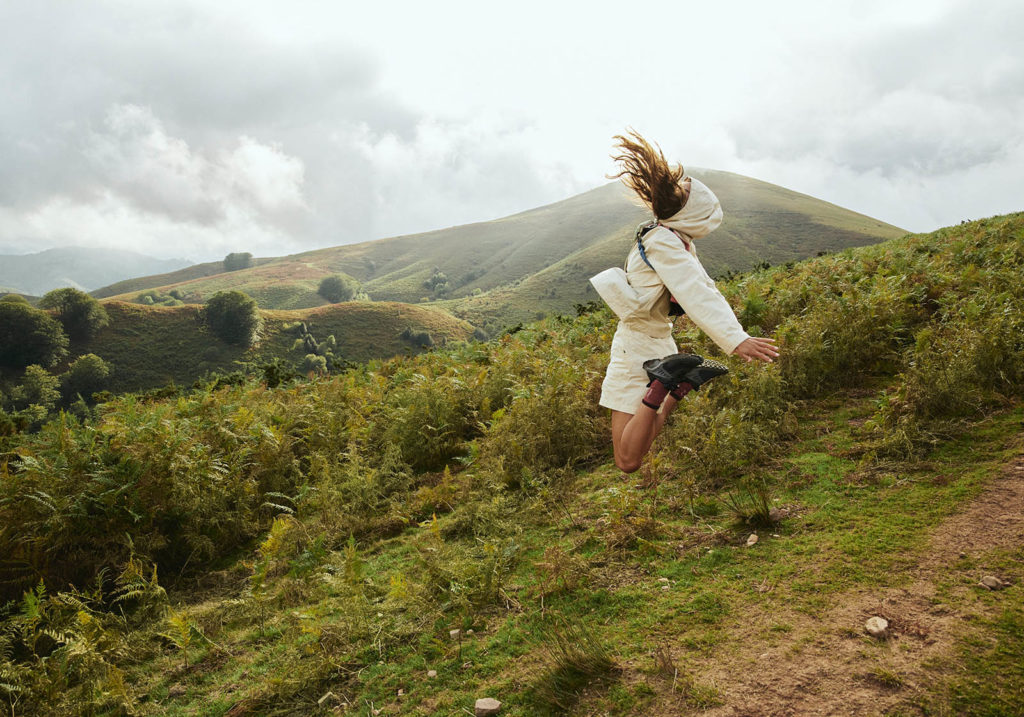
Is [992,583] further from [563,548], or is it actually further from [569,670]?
[563,548]

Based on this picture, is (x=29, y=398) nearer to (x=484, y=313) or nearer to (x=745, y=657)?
(x=484, y=313)

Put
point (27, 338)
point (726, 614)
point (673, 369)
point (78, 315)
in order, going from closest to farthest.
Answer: point (726, 614), point (673, 369), point (27, 338), point (78, 315)

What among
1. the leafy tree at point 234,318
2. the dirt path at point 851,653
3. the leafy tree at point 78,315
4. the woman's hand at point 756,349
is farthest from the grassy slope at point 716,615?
the leafy tree at point 78,315

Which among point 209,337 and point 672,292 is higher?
point 209,337

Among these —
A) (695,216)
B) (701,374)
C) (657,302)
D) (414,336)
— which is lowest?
(414,336)

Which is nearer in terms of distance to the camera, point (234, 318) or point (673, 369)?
point (673, 369)

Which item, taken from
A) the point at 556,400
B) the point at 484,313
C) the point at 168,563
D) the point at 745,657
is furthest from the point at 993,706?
the point at 484,313

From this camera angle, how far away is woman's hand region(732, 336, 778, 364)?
126 inches

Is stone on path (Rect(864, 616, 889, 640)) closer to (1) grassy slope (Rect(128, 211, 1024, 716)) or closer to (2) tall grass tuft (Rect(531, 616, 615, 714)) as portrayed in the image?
(1) grassy slope (Rect(128, 211, 1024, 716))

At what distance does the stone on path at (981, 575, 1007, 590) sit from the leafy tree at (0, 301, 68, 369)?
113 metres

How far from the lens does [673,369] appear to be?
3.83 m

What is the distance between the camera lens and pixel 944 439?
411cm

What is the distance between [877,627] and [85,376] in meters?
103

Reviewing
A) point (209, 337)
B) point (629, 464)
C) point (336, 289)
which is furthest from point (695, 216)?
point (336, 289)
